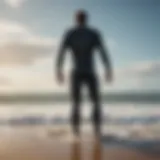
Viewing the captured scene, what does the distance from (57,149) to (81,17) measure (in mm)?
832

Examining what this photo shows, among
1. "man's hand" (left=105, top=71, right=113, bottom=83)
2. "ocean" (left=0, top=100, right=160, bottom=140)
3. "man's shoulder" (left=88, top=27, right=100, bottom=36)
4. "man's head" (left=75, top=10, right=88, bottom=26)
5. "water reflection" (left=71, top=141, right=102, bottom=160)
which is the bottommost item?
"water reflection" (left=71, top=141, right=102, bottom=160)

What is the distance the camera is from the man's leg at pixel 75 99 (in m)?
2.65

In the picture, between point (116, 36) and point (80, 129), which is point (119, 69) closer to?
point (116, 36)

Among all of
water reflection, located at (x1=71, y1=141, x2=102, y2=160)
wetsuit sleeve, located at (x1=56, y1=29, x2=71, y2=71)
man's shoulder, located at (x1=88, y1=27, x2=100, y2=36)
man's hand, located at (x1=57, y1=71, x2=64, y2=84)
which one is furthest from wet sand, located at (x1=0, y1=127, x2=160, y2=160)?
man's shoulder, located at (x1=88, y1=27, x2=100, y2=36)

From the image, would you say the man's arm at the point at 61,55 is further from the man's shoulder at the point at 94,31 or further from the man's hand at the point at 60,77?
the man's shoulder at the point at 94,31

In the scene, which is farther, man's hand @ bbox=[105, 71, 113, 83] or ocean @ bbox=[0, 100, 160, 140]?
ocean @ bbox=[0, 100, 160, 140]

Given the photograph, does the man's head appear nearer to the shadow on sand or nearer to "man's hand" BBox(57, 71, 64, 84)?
"man's hand" BBox(57, 71, 64, 84)

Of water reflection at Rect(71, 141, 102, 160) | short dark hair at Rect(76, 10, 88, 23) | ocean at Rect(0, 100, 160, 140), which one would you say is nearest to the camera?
water reflection at Rect(71, 141, 102, 160)

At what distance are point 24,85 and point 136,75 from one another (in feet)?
2.52

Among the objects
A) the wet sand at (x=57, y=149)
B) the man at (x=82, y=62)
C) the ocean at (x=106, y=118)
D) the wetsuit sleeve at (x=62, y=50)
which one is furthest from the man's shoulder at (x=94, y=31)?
the wet sand at (x=57, y=149)

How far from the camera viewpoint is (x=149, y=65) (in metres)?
2.98

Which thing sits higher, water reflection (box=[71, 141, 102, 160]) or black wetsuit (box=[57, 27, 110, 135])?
black wetsuit (box=[57, 27, 110, 135])

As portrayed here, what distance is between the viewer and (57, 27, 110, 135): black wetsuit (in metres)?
2.61

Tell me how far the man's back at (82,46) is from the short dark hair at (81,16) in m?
0.08
